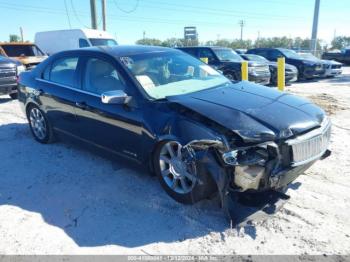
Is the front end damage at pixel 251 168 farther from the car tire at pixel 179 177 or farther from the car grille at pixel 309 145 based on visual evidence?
the car tire at pixel 179 177

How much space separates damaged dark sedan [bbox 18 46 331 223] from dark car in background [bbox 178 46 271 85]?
22.6 feet

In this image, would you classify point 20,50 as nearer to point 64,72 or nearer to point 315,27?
point 64,72

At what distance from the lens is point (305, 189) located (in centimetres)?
369

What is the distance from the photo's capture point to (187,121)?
10.5ft

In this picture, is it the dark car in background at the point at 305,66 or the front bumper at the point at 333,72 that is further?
the front bumper at the point at 333,72

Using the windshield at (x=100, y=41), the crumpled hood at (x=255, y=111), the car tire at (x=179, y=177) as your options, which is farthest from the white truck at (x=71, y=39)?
the car tire at (x=179, y=177)

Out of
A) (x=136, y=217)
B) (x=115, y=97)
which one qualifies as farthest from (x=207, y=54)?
(x=136, y=217)

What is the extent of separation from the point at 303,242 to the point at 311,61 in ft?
45.8

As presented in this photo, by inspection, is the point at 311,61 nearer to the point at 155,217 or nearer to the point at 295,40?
the point at 155,217

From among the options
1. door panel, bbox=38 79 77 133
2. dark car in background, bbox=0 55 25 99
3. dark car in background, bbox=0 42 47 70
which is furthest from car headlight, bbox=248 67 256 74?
dark car in background, bbox=0 42 47 70

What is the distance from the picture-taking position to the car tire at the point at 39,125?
5.33 metres

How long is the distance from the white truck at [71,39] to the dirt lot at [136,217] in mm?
12059

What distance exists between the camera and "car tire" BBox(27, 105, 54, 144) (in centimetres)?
533

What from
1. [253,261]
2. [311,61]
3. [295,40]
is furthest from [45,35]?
[295,40]
